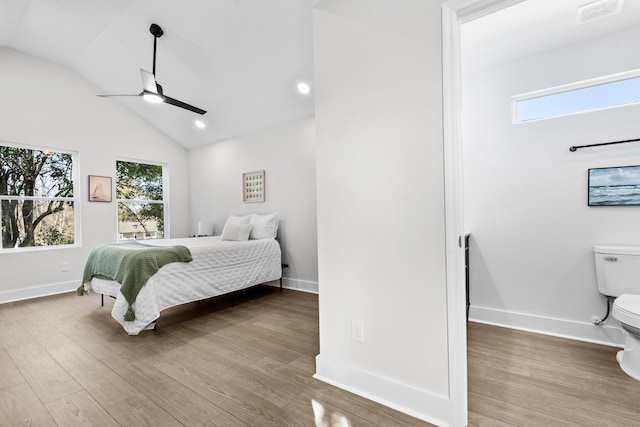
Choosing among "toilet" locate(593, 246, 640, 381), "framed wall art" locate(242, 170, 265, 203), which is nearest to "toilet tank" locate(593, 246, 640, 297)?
"toilet" locate(593, 246, 640, 381)

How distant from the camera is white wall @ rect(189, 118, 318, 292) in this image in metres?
4.14

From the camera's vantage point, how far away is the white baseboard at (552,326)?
2.30 metres

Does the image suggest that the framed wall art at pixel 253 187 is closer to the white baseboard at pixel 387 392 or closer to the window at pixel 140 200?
the window at pixel 140 200

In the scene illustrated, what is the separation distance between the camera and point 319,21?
1.94 meters

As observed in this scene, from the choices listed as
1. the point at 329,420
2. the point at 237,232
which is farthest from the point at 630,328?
the point at 237,232

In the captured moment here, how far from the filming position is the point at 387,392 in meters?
1.66

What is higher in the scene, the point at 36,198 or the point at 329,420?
the point at 36,198

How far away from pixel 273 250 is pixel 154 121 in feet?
10.5

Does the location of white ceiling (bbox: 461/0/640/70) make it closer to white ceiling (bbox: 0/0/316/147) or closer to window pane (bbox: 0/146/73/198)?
white ceiling (bbox: 0/0/316/147)

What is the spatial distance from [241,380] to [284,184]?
291 cm

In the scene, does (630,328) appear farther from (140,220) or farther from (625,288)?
(140,220)

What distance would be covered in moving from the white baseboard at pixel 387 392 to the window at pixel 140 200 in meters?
4.51

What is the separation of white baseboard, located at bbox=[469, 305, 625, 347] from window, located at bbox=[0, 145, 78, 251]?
215 inches

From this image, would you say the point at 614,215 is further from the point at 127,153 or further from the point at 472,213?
the point at 127,153
